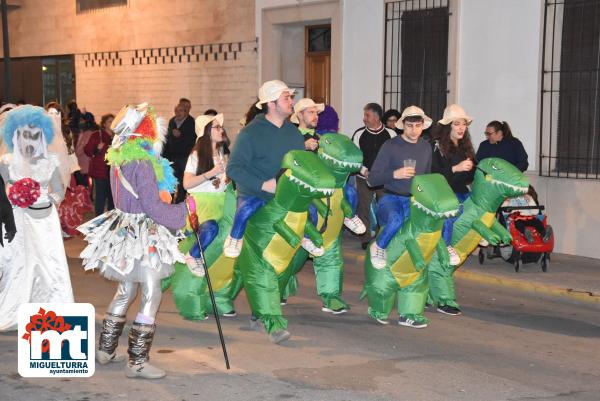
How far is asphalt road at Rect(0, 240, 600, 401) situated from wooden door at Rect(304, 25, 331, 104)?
8.41 meters

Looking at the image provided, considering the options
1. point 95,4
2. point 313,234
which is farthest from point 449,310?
point 95,4

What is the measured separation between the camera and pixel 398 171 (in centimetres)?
867

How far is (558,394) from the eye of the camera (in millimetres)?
6590

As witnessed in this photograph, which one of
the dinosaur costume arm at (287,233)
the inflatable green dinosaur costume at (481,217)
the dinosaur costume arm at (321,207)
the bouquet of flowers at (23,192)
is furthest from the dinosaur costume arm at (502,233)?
the bouquet of flowers at (23,192)

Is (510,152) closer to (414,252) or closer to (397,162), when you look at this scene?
(397,162)

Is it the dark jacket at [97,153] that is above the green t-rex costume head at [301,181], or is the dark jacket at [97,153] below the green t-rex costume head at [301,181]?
below

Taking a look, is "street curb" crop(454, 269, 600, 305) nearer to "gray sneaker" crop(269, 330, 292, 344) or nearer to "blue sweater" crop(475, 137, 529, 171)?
"blue sweater" crop(475, 137, 529, 171)

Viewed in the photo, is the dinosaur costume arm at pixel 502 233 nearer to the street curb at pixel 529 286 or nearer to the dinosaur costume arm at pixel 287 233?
the street curb at pixel 529 286

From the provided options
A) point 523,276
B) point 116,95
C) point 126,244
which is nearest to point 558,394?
point 126,244

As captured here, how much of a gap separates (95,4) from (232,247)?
15662 mm

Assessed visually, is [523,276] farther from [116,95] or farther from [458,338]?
[116,95]

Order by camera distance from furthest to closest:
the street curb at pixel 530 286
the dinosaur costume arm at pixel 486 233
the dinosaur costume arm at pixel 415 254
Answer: the street curb at pixel 530 286
the dinosaur costume arm at pixel 486 233
the dinosaur costume arm at pixel 415 254

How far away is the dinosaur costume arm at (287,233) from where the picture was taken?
7770 millimetres

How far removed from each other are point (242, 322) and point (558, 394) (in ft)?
10.3
